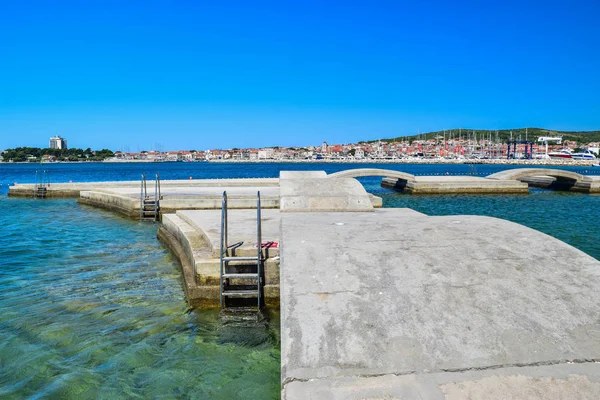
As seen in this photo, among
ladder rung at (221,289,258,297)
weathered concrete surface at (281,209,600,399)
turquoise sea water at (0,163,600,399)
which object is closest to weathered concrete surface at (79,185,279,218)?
turquoise sea water at (0,163,600,399)

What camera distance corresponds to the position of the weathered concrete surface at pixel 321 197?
1248 cm

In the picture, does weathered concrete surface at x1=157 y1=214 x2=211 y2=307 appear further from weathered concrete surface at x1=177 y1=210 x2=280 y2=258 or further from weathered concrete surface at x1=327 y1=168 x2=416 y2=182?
weathered concrete surface at x1=327 y1=168 x2=416 y2=182

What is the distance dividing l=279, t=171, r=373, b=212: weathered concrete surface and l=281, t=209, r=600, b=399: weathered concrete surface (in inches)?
205

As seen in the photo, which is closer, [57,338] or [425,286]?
[425,286]

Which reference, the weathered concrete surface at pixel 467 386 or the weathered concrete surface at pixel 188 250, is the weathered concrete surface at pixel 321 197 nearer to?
the weathered concrete surface at pixel 188 250

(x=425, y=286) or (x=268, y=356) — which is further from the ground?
(x=425, y=286)

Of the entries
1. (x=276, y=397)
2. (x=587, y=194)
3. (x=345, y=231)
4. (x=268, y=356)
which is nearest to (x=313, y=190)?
(x=345, y=231)

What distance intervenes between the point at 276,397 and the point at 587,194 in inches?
1471

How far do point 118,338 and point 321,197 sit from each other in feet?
23.0

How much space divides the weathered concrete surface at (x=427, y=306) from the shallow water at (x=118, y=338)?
108 centimetres

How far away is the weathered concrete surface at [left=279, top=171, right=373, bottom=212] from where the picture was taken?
12477 millimetres

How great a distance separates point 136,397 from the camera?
516cm

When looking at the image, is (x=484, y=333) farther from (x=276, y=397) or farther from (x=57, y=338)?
(x=57, y=338)

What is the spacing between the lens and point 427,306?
208 inches
